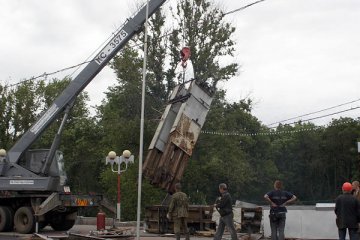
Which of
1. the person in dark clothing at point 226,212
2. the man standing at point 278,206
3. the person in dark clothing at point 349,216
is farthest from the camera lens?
the person in dark clothing at point 226,212

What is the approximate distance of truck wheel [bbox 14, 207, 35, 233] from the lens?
20458 millimetres

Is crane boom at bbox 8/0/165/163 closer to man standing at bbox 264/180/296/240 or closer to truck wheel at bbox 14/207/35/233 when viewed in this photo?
truck wheel at bbox 14/207/35/233

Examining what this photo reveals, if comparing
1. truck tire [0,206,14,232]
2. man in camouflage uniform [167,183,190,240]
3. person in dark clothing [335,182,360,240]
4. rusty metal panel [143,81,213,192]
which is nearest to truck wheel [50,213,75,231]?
truck tire [0,206,14,232]

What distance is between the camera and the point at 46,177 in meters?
20.8

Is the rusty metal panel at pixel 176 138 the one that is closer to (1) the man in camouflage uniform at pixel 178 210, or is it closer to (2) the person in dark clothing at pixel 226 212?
(1) the man in camouflage uniform at pixel 178 210

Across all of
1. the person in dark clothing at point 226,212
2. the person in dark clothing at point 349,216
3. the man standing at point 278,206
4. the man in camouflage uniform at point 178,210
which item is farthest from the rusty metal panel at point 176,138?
the person in dark clothing at point 349,216

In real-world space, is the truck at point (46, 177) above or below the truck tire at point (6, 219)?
above

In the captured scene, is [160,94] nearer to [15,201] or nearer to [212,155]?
[212,155]

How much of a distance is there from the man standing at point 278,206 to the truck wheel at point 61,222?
10.3 meters

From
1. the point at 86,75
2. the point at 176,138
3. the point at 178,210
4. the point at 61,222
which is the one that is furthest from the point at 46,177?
the point at 178,210

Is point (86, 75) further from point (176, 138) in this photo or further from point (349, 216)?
point (349, 216)

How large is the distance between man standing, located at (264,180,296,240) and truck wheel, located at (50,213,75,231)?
1030 centimetres

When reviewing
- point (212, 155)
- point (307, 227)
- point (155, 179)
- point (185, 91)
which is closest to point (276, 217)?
point (307, 227)

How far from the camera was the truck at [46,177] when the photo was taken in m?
20.6
